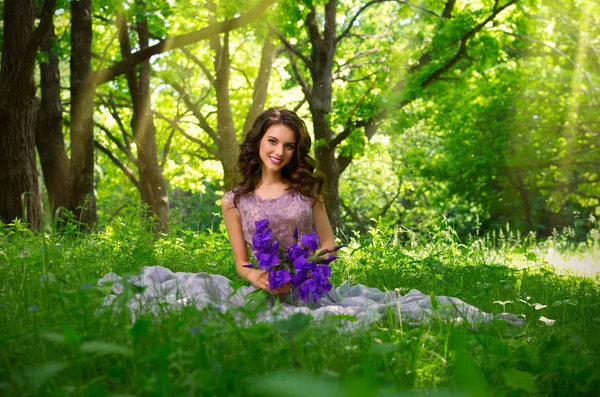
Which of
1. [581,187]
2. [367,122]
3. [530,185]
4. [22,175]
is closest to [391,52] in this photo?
[367,122]

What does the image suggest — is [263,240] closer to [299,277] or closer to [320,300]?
[299,277]

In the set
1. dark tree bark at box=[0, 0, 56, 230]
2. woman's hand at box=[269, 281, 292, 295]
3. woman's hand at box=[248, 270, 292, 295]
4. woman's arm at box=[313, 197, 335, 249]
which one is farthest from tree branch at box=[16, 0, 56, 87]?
woman's hand at box=[269, 281, 292, 295]

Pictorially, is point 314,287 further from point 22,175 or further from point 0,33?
point 0,33

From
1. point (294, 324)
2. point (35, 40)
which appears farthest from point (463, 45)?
point (294, 324)

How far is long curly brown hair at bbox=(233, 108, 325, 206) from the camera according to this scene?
5.38 m

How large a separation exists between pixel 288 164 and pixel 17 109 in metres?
6.05

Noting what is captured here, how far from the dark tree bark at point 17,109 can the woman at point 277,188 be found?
5318mm

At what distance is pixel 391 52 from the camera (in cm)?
1556

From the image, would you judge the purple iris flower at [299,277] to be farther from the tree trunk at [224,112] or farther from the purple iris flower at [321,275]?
the tree trunk at [224,112]

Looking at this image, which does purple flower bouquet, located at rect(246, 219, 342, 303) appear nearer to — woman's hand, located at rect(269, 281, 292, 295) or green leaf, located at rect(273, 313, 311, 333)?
woman's hand, located at rect(269, 281, 292, 295)

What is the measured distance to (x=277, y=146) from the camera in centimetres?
527

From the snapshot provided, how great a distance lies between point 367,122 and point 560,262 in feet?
16.9

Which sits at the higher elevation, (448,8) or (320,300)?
(448,8)

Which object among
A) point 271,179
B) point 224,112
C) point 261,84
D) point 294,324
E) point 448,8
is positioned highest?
point 448,8
